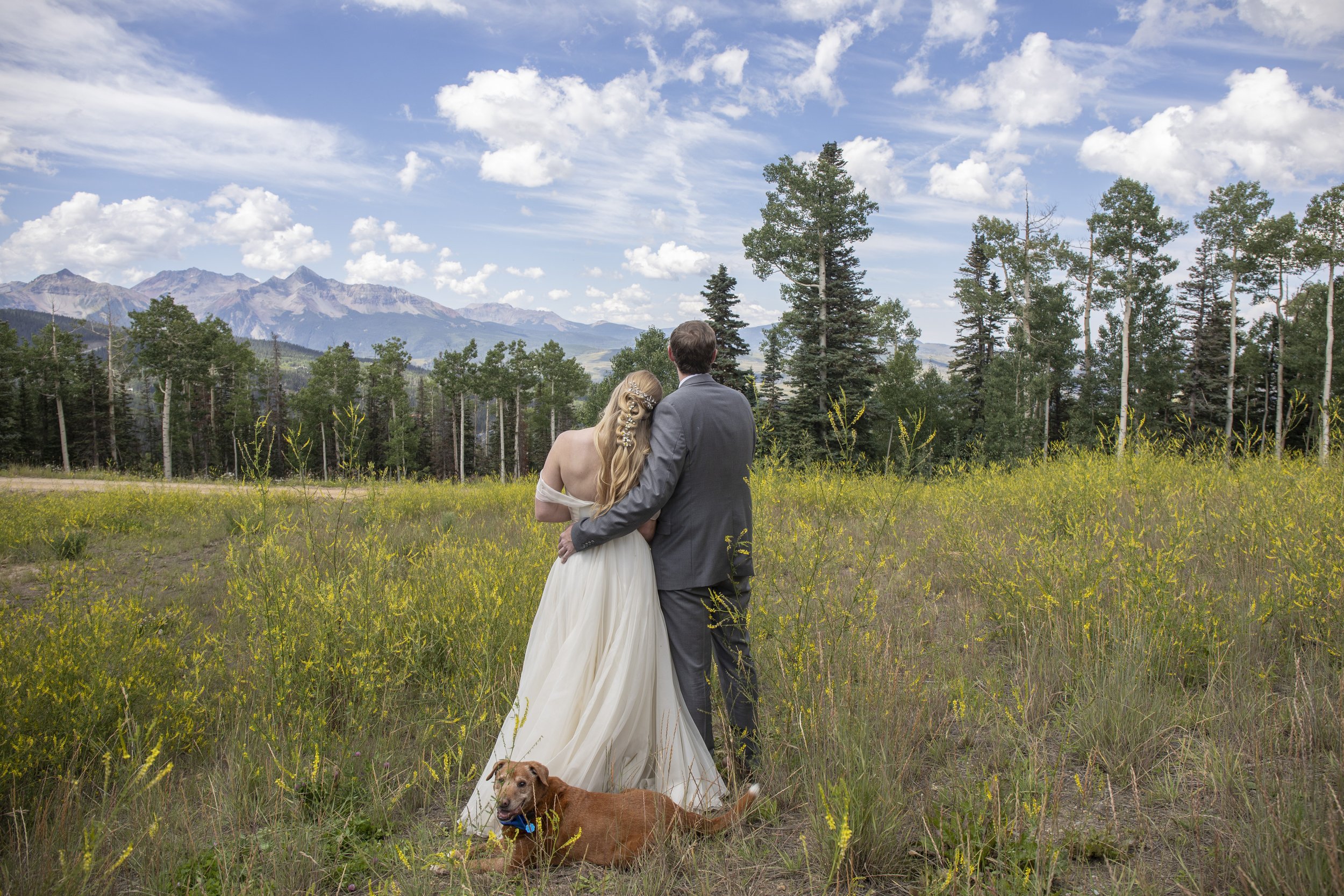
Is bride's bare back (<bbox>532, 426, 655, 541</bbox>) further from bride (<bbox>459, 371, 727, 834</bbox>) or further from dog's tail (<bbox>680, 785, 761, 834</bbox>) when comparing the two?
dog's tail (<bbox>680, 785, 761, 834</bbox>)

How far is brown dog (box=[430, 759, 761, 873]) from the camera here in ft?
7.35

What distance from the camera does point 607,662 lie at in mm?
2799

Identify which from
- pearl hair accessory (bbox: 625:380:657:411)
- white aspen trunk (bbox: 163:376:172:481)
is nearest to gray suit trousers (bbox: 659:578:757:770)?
pearl hair accessory (bbox: 625:380:657:411)

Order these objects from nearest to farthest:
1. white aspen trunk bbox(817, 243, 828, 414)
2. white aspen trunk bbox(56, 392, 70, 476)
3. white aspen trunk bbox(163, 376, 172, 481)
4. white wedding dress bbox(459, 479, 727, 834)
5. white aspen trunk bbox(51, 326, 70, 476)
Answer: white wedding dress bbox(459, 479, 727, 834)
white aspen trunk bbox(817, 243, 828, 414)
white aspen trunk bbox(163, 376, 172, 481)
white aspen trunk bbox(56, 392, 70, 476)
white aspen trunk bbox(51, 326, 70, 476)

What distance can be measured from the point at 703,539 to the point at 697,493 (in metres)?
0.22

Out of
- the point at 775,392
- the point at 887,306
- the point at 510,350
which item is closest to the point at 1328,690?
the point at 775,392

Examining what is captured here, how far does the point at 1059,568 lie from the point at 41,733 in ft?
18.8

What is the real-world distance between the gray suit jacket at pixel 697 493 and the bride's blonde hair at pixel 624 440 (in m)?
0.05

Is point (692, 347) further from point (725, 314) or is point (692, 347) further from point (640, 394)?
point (725, 314)

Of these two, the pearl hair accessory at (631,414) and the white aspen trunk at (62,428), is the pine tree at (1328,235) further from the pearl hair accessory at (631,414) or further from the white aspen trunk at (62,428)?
the white aspen trunk at (62,428)

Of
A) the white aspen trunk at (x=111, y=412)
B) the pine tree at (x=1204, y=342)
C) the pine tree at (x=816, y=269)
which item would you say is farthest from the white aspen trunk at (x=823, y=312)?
the white aspen trunk at (x=111, y=412)

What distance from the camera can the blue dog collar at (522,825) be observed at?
223cm

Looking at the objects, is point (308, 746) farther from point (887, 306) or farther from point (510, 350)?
point (510, 350)

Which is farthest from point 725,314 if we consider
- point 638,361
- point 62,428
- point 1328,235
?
point 62,428
